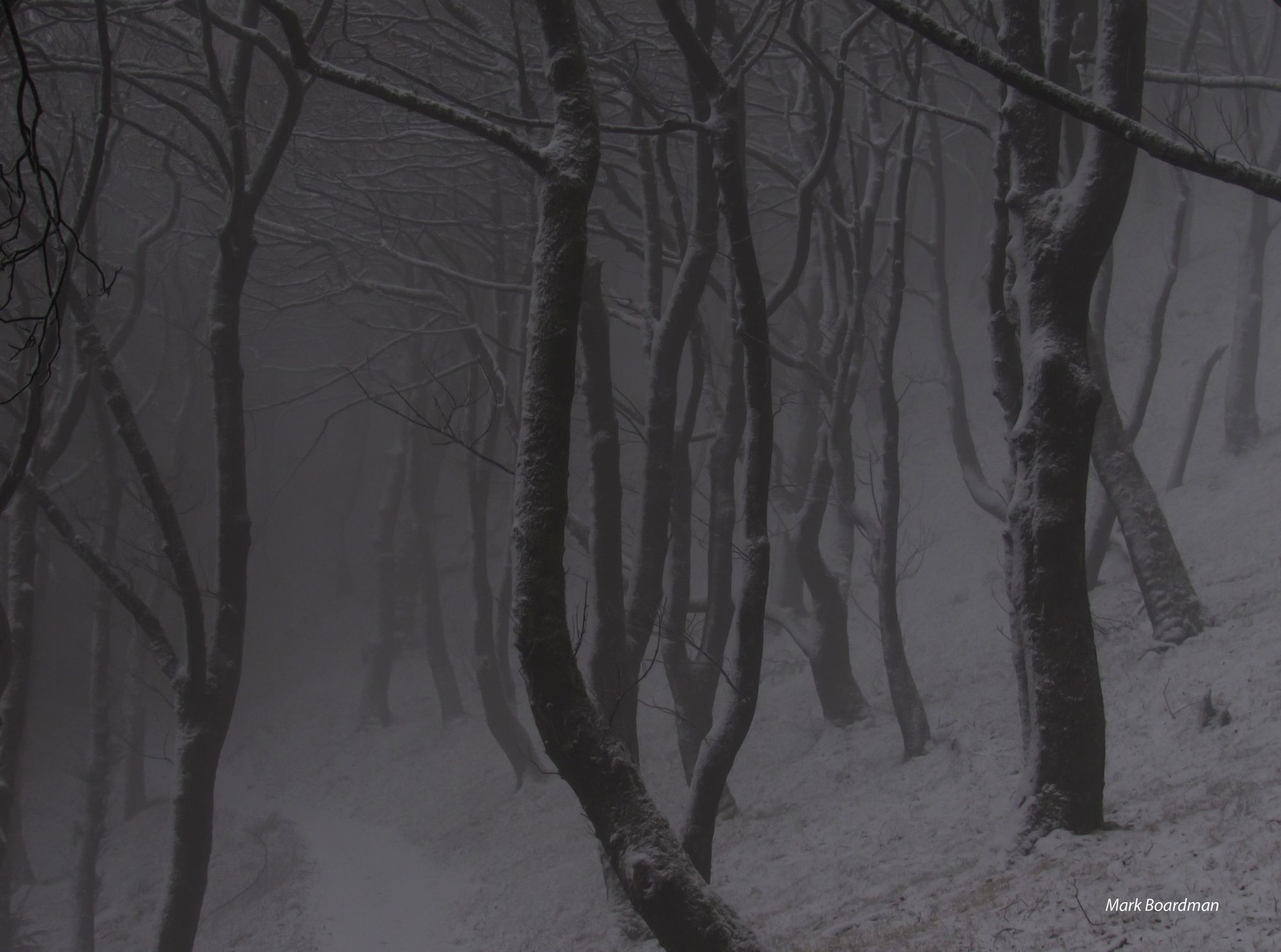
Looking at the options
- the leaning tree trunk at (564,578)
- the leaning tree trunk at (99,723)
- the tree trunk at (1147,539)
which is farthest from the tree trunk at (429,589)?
the leaning tree trunk at (564,578)

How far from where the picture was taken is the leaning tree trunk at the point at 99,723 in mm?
11539

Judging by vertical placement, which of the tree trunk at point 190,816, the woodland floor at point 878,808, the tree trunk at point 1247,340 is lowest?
the woodland floor at point 878,808

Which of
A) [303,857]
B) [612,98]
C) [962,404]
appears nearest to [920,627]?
[962,404]

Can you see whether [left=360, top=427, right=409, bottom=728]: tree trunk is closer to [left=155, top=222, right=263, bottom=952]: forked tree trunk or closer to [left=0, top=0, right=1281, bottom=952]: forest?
[left=0, top=0, right=1281, bottom=952]: forest

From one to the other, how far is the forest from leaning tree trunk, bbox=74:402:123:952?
0.09 metres

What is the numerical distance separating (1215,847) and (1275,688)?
9.40ft

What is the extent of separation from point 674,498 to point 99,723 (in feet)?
28.2

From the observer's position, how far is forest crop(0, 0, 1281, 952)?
4.13 meters

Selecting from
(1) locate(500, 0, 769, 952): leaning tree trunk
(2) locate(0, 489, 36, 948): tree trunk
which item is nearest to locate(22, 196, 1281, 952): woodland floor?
(1) locate(500, 0, 769, 952): leaning tree trunk

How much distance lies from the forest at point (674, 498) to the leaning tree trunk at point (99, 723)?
89mm

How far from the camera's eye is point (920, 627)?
578 inches

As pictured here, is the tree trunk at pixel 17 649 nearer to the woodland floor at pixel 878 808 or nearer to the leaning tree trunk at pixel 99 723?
the leaning tree trunk at pixel 99 723

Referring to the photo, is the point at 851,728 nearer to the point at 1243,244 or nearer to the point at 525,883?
the point at 525,883

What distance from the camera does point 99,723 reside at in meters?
12.4
